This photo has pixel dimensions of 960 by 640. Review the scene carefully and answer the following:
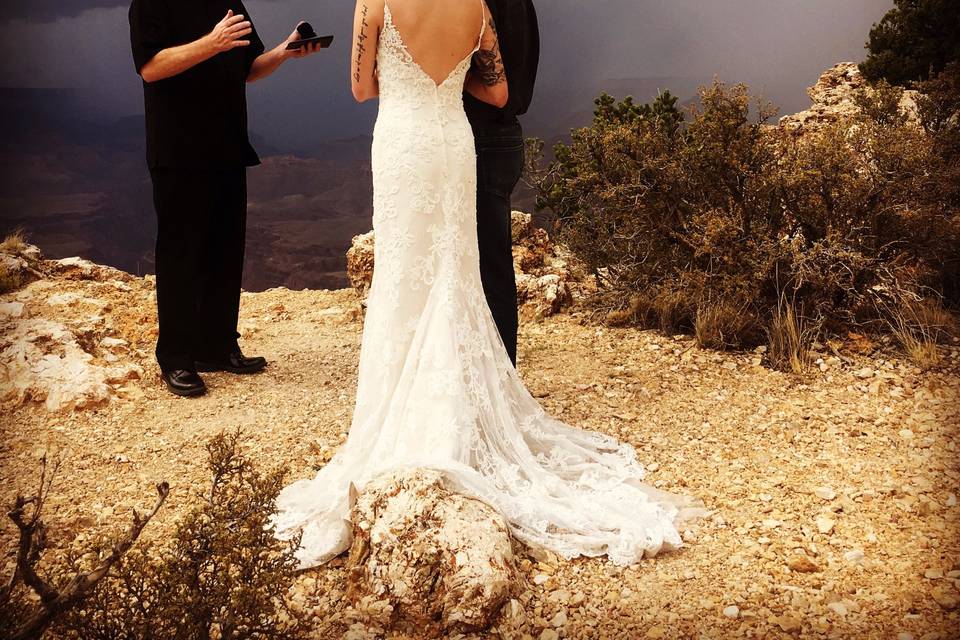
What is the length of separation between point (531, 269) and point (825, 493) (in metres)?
4.60

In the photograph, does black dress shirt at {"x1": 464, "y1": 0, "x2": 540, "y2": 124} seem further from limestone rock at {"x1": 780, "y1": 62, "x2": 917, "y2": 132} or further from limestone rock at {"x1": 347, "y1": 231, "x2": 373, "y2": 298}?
limestone rock at {"x1": 780, "y1": 62, "x2": 917, "y2": 132}

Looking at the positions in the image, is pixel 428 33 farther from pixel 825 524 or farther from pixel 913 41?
pixel 913 41

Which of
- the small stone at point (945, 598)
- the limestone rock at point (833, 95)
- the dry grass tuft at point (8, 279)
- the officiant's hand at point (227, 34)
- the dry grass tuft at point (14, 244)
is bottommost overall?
the dry grass tuft at point (8, 279)

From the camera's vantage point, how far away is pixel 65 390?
431 centimetres

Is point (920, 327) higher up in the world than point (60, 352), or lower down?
higher up

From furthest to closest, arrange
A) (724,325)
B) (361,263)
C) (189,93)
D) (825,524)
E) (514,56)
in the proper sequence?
(361,263)
(724,325)
(189,93)
(514,56)
(825,524)

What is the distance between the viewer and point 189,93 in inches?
169

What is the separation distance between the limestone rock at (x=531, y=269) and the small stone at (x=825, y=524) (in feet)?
12.5

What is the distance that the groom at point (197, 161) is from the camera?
4.06m

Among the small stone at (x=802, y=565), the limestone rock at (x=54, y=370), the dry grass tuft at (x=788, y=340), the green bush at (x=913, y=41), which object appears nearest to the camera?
the small stone at (x=802, y=565)

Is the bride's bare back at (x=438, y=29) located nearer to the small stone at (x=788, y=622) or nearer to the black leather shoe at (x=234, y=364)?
the small stone at (x=788, y=622)

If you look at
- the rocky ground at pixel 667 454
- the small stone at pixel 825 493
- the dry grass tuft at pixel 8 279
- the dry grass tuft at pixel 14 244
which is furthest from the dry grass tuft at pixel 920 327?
the dry grass tuft at pixel 14 244

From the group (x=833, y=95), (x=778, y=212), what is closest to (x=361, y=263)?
(x=778, y=212)

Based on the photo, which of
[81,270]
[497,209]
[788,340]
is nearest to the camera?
[497,209]
